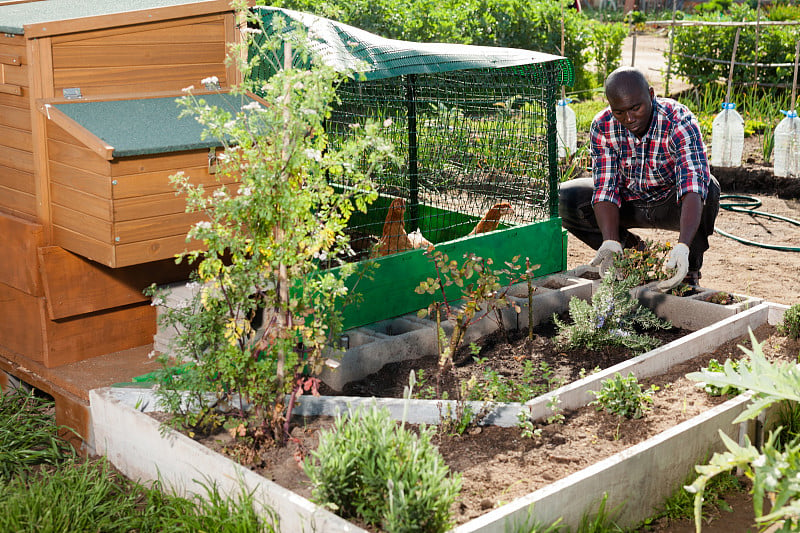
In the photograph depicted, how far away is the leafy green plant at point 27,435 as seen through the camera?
3.66m

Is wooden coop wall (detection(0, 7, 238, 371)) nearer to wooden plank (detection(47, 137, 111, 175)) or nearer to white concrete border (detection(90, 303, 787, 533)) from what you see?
wooden plank (detection(47, 137, 111, 175))

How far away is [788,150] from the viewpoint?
8.62m

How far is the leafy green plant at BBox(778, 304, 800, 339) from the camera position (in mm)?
4273

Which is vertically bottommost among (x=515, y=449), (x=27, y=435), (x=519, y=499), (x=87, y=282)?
(x=27, y=435)

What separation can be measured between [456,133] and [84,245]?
2.62 metres

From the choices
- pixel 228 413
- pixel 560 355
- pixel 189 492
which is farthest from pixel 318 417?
pixel 560 355

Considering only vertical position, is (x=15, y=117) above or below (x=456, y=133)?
above

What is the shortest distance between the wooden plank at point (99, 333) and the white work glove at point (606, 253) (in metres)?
2.52

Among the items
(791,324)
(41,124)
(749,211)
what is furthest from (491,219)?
(749,211)

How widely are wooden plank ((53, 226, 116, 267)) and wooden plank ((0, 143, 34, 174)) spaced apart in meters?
0.32

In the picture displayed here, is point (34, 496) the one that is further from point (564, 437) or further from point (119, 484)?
point (564, 437)

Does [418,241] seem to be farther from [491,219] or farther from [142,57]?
[142,57]

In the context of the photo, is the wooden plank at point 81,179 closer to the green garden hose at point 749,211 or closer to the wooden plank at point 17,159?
Result: the wooden plank at point 17,159

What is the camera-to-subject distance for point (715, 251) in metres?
6.77
